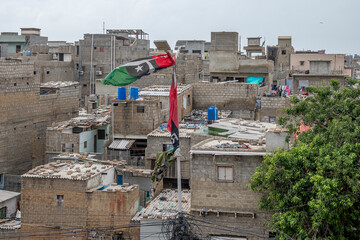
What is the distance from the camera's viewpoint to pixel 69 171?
23.6m

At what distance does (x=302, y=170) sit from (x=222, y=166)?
3502 millimetres

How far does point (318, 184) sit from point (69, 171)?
1132 centimetres

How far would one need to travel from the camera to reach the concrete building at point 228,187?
67.2ft

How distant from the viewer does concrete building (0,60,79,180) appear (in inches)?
1308

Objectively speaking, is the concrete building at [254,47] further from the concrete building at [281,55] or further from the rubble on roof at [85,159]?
the rubble on roof at [85,159]

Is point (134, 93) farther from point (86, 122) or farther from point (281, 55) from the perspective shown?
point (281, 55)

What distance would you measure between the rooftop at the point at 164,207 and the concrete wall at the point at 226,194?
1364mm

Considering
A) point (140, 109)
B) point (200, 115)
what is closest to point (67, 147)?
point (140, 109)

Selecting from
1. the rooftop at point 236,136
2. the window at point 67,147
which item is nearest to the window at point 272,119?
the rooftop at point 236,136

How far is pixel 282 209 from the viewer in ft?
59.5

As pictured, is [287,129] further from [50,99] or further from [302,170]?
[50,99]

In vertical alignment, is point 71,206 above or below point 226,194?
below

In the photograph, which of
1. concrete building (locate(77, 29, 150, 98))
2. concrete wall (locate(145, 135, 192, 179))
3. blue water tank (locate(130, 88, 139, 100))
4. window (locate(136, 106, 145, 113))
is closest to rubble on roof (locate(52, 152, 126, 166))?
concrete wall (locate(145, 135, 192, 179))

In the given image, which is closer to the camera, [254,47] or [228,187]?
[228,187]
